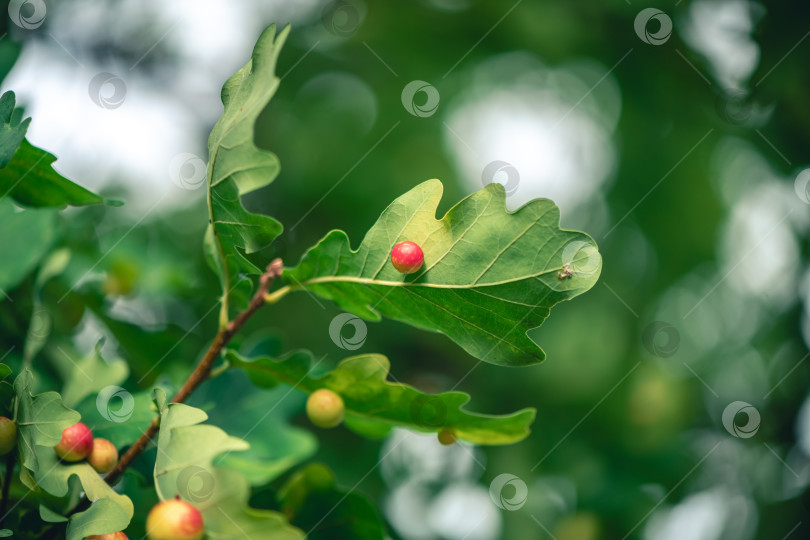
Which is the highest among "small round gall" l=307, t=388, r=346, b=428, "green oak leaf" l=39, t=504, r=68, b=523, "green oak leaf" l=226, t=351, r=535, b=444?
"green oak leaf" l=226, t=351, r=535, b=444

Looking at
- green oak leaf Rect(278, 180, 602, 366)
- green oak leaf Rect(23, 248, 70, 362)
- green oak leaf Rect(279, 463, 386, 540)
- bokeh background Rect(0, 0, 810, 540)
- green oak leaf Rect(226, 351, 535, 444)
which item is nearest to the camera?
green oak leaf Rect(278, 180, 602, 366)

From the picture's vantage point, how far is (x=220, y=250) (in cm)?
95

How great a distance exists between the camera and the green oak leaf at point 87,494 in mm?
754

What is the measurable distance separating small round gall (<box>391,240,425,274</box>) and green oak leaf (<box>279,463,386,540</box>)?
0.43m

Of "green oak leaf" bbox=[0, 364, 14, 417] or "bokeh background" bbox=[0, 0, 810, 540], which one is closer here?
"green oak leaf" bbox=[0, 364, 14, 417]

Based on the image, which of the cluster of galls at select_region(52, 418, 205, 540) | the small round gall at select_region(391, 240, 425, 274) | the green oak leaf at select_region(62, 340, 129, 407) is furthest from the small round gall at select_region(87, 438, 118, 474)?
the small round gall at select_region(391, 240, 425, 274)

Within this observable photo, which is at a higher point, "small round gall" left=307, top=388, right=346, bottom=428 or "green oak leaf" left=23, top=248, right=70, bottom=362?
→ "small round gall" left=307, top=388, right=346, bottom=428

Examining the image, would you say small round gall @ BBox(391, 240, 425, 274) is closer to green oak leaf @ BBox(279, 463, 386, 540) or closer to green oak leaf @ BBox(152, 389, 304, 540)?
green oak leaf @ BBox(152, 389, 304, 540)

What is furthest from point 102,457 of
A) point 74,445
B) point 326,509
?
point 326,509

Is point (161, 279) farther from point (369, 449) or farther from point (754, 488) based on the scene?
point (754, 488)

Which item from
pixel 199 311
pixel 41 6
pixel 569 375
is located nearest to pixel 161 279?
pixel 199 311

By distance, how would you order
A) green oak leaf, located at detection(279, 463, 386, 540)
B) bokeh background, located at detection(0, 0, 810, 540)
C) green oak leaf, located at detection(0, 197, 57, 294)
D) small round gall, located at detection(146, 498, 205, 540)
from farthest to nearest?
bokeh background, located at detection(0, 0, 810, 540)
green oak leaf, located at detection(0, 197, 57, 294)
green oak leaf, located at detection(279, 463, 386, 540)
small round gall, located at detection(146, 498, 205, 540)

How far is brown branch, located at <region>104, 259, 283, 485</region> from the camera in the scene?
2.91 feet

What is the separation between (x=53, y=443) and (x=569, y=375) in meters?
2.81
